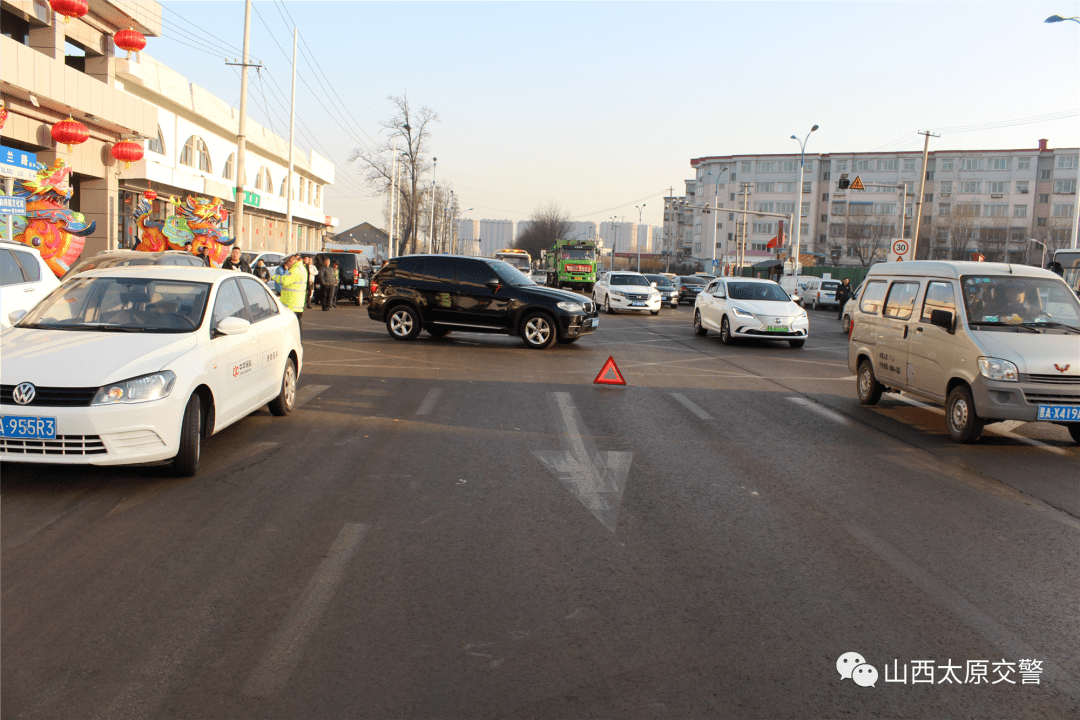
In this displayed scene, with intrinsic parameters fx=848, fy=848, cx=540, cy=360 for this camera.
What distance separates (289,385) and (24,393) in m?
3.68

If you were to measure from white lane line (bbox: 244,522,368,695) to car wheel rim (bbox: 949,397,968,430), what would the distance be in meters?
6.51

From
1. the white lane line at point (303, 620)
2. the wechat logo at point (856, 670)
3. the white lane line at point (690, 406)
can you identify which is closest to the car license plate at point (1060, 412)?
the white lane line at point (690, 406)

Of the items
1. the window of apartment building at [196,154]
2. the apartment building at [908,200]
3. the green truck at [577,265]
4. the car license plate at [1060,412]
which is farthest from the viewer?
the apartment building at [908,200]

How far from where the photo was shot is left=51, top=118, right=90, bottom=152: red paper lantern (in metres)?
23.1

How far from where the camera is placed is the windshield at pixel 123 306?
7301 mm

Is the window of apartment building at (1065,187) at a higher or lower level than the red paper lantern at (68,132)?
higher

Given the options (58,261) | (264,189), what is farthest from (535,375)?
(264,189)

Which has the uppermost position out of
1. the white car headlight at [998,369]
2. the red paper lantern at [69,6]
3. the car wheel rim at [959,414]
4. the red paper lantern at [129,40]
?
the red paper lantern at [129,40]

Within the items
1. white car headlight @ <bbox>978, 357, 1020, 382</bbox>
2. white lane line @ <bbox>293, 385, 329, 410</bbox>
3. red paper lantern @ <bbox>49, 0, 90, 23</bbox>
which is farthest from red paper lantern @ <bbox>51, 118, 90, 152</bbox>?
white car headlight @ <bbox>978, 357, 1020, 382</bbox>

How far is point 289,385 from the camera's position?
9.51 m

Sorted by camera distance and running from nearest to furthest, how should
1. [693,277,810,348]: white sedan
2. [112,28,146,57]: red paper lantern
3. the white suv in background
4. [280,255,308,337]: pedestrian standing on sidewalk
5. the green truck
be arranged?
the white suv in background < [280,255,308,337]: pedestrian standing on sidewalk < [693,277,810,348]: white sedan < [112,28,146,57]: red paper lantern < the green truck

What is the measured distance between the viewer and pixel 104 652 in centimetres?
364

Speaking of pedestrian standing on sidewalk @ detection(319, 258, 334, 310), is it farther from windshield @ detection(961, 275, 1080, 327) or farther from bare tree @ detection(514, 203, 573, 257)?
bare tree @ detection(514, 203, 573, 257)

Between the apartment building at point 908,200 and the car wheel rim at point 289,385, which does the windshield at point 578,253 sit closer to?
the car wheel rim at point 289,385
